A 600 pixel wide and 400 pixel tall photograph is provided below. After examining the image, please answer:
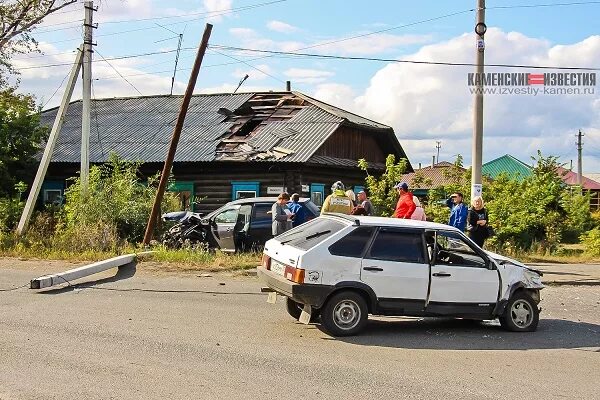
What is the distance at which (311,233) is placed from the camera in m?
9.20

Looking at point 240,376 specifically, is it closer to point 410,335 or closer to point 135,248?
point 410,335

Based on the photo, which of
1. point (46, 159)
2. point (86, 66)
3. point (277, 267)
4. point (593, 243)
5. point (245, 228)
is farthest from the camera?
point (593, 243)

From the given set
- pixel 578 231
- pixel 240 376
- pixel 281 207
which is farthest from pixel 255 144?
pixel 240 376

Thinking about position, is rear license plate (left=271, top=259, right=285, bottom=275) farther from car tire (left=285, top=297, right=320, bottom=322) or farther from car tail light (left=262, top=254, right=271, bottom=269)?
car tire (left=285, top=297, right=320, bottom=322)

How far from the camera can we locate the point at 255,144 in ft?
82.2

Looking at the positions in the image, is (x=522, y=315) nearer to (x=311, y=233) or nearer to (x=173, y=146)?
(x=311, y=233)

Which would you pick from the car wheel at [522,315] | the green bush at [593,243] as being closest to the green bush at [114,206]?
the car wheel at [522,315]

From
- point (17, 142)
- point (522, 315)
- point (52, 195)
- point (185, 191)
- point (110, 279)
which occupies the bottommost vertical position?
point (110, 279)

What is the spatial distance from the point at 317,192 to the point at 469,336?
55.1 ft

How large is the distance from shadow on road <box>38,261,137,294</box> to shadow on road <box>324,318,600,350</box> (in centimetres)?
541

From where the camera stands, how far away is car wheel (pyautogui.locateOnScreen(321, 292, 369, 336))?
28.2ft

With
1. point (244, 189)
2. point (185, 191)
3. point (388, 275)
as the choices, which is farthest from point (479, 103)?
point (185, 191)

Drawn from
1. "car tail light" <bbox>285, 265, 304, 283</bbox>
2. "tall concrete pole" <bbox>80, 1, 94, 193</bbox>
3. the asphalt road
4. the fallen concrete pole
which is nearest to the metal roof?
"tall concrete pole" <bbox>80, 1, 94, 193</bbox>

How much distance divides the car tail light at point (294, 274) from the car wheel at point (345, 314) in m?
0.47
